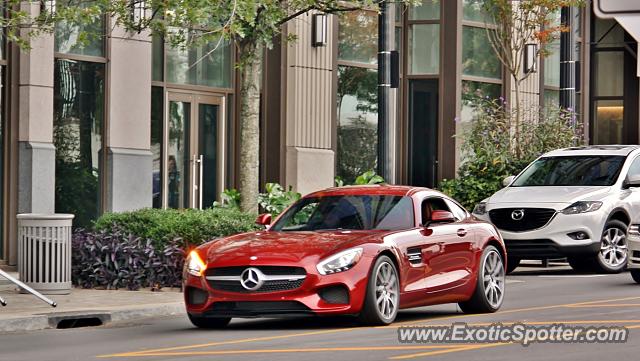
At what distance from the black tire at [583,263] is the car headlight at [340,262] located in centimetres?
935

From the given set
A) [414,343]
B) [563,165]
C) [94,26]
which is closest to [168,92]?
[94,26]

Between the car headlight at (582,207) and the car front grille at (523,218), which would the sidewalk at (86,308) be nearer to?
the car front grille at (523,218)

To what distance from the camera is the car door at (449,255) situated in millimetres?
15000

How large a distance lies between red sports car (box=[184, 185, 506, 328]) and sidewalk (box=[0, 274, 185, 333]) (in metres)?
1.89

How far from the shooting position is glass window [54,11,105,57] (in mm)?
23250

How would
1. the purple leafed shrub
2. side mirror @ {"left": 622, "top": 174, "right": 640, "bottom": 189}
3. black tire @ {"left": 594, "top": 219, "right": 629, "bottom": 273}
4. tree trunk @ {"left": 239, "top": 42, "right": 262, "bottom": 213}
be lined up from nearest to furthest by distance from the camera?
→ the purple leafed shrub, tree trunk @ {"left": 239, "top": 42, "right": 262, "bottom": 213}, black tire @ {"left": 594, "top": 219, "right": 629, "bottom": 273}, side mirror @ {"left": 622, "top": 174, "right": 640, "bottom": 189}

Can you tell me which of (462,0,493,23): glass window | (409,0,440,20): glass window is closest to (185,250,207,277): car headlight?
(409,0,440,20): glass window

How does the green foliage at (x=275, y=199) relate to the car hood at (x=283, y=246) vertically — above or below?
above

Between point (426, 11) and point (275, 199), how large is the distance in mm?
8059

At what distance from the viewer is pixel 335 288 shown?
44.9 ft

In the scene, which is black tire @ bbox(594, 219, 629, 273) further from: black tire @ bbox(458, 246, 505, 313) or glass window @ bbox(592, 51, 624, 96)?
glass window @ bbox(592, 51, 624, 96)

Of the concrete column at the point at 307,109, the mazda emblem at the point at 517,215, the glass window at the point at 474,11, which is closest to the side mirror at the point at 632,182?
the mazda emblem at the point at 517,215

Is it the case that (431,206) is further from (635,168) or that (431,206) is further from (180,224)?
(635,168)

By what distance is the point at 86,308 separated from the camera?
16.5 meters
